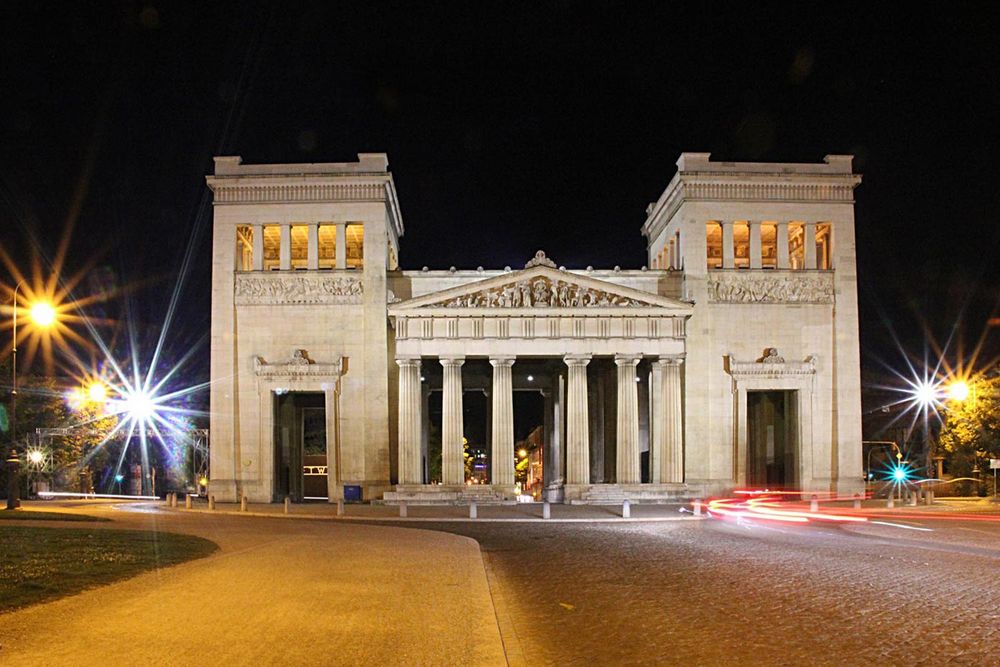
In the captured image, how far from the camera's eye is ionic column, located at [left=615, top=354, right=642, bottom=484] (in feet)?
198

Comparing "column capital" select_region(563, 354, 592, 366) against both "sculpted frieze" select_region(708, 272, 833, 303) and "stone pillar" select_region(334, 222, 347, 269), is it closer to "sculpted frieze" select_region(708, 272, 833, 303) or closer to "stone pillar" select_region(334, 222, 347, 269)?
"sculpted frieze" select_region(708, 272, 833, 303)

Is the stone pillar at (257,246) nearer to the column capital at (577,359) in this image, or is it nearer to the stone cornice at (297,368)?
the stone cornice at (297,368)

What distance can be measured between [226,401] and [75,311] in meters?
24.6

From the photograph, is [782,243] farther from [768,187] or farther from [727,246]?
[768,187]

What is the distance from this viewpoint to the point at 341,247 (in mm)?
62656

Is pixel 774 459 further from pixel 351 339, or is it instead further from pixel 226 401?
pixel 226 401

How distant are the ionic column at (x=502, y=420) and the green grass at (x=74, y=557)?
31349 mm

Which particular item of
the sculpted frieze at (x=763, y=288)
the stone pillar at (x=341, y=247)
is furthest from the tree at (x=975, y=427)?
the stone pillar at (x=341, y=247)

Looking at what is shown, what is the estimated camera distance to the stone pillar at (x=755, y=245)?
208 ft

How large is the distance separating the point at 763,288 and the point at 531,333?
1442 centimetres

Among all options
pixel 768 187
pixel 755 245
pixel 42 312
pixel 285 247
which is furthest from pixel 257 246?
pixel 768 187

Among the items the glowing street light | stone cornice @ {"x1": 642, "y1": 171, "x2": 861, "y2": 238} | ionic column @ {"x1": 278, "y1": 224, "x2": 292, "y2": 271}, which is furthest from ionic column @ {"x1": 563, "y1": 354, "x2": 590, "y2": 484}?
the glowing street light

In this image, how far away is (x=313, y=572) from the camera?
2008 cm

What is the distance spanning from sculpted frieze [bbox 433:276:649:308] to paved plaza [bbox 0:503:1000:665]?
1252 inches
